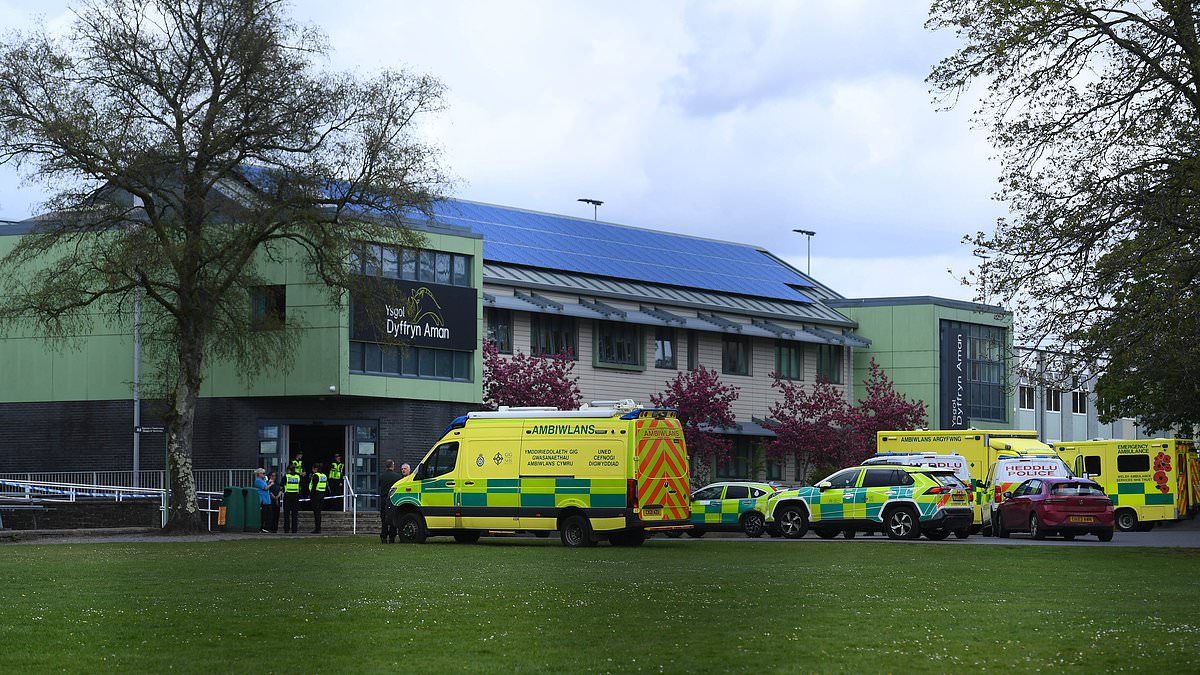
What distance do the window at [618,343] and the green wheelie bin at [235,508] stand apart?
19.5 meters

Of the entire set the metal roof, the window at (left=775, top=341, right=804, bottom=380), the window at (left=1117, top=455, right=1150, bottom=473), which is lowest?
the window at (left=1117, top=455, right=1150, bottom=473)

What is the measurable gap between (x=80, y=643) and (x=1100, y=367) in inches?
701

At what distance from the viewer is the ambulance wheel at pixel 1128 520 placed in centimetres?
4753

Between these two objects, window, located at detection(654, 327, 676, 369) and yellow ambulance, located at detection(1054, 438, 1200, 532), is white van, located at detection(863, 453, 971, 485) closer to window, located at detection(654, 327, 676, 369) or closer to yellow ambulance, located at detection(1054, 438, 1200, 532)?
yellow ambulance, located at detection(1054, 438, 1200, 532)

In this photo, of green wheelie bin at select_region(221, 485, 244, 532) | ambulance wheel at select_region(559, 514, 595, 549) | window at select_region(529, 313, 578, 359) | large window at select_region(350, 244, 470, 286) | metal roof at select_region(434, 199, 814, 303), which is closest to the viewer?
ambulance wheel at select_region(559, 514, 595, 549)

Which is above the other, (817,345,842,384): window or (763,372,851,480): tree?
(817,345,842,384): window

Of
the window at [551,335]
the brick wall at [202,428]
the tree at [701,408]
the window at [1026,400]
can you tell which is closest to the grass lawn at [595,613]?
the brick wall at [202,428]

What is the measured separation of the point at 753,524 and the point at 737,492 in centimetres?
88

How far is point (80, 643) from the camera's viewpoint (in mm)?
12797

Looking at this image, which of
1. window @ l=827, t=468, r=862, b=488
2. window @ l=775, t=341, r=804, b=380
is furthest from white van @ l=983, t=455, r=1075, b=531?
window @ l=775, t=341, r=804, b=380

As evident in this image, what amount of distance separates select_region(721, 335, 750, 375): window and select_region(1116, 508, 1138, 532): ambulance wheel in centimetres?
1919

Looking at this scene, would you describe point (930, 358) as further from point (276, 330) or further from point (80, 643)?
point (80, 643)

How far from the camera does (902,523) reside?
3550 cm

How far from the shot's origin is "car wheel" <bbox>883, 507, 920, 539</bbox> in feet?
116
